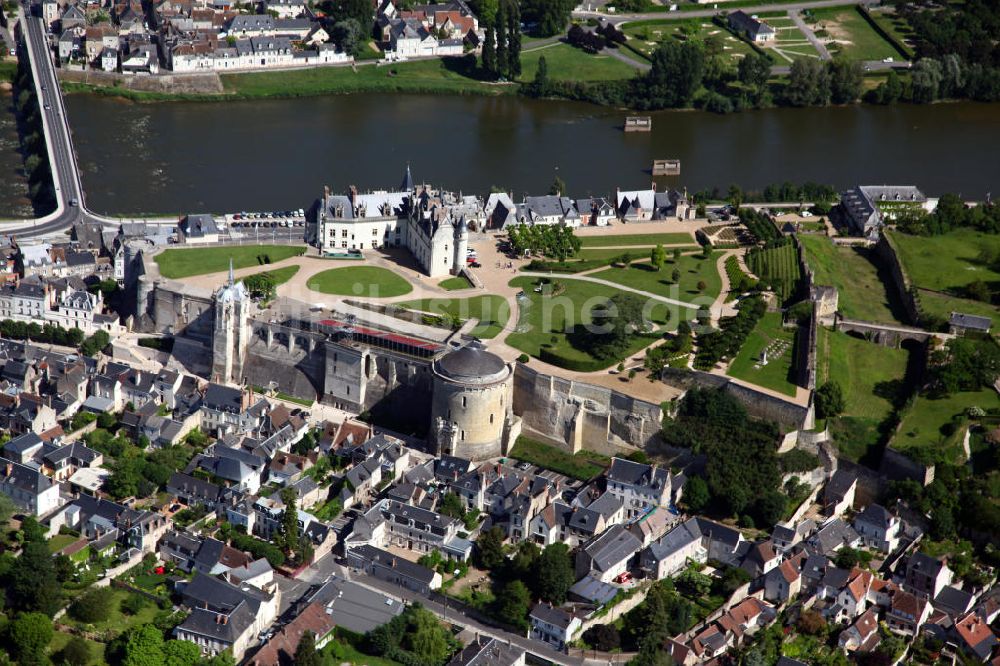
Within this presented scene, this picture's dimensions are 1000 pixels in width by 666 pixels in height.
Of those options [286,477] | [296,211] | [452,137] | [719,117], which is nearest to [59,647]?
[286,477]

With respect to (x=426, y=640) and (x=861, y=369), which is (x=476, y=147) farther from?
(x=426, y=640)

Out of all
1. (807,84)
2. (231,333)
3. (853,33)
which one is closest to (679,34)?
(807,84)

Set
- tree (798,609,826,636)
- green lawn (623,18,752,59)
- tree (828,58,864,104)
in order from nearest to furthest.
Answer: tree (798,609,826,636) → tree (828,58,864,104) → green lawn (623,18,752,59)

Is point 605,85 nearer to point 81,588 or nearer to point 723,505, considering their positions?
point 723,505

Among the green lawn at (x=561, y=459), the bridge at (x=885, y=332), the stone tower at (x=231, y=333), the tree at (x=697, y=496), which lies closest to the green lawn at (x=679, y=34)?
Answer: the bridge at (x=885, y=332)

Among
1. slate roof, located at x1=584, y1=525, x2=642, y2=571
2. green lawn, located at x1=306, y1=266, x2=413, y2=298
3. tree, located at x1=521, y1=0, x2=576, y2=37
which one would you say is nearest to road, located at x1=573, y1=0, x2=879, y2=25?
tree, located at x1=521, y1=0, x2=576, y2=37

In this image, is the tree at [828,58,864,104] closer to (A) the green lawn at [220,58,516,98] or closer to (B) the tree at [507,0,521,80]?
(B) the tree at [507,0,521,80]
